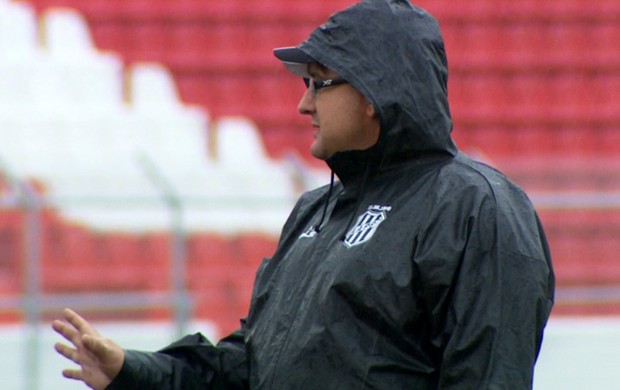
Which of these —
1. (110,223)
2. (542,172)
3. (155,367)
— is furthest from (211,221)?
(155,367)

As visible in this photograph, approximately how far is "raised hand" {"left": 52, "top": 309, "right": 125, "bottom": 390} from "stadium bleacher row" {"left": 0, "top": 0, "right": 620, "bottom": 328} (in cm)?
325

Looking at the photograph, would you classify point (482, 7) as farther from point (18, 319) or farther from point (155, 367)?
point (155, 367)

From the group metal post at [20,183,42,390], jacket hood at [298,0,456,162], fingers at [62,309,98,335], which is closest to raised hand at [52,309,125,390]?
fingers at [62,309,98,335]

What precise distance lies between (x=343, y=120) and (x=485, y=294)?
15.8 inches

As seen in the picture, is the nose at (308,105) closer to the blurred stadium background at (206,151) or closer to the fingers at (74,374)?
the fingers at (74,374)

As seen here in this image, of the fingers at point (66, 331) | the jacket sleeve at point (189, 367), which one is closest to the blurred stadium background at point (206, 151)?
the jacket sleeve at point (189, 367)

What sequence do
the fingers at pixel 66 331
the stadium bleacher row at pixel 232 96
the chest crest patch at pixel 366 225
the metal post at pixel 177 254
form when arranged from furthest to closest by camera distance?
the stadium bleacher row at pixel 232 96
the metal post at pixel 177 254
the fingers at pixel 66 331
the chest crest patch at pixel 366 225

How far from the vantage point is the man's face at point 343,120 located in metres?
1.93

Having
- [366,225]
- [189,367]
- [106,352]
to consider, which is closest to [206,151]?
[189,367]

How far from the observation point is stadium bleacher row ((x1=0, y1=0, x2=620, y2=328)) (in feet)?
17.6

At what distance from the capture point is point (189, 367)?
211 centimetres

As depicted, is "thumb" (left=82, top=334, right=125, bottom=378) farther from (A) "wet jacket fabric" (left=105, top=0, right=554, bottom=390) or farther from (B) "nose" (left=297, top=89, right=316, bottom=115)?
(B) "nose" (left=297, top=89, right=316, bottom=115)

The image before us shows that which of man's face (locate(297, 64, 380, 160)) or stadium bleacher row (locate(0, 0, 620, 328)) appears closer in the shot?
man's face (locate(297, 64, 380, 160))

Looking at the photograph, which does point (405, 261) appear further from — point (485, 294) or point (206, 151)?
point (206, 151)
